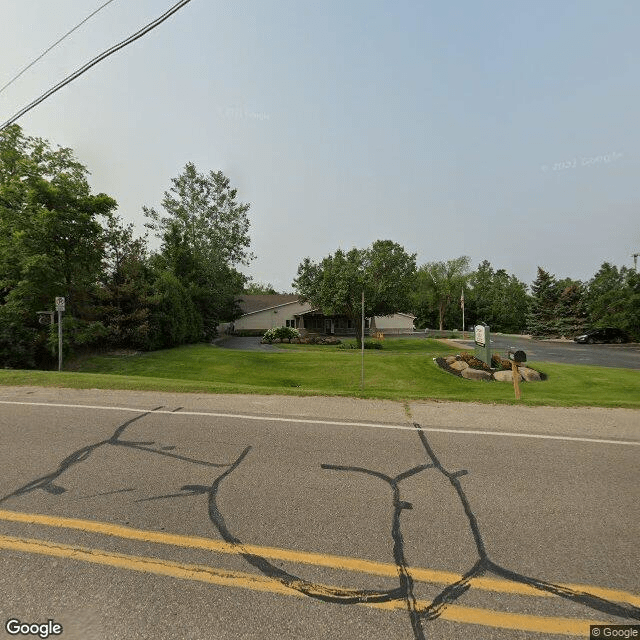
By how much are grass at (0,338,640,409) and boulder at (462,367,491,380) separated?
0.45 m

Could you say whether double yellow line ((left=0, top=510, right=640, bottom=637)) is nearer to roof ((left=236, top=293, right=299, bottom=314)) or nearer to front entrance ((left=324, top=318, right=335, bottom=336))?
roof ((left=236, top=293, right=299, bottom=314))

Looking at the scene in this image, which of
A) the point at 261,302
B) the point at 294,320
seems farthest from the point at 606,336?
the point at 261,302

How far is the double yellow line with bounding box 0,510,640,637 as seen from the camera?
6.84 ft

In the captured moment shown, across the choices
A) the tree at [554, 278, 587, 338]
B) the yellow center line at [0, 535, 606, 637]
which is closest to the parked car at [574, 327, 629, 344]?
the tree at [554, 278, 587, 338]

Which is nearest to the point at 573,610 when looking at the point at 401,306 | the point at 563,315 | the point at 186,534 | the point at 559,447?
the point at 186,534

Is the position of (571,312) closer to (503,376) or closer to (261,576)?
(503,376)

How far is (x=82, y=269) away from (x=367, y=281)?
65.0 ft

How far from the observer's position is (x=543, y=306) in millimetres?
47969

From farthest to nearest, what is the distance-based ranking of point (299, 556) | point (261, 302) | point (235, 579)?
point (261, 302) < point (299, 556) < point (235, 579)

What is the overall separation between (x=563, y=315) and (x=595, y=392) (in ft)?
131

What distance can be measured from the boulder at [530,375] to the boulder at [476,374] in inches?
57.3

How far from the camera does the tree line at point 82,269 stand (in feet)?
51.5

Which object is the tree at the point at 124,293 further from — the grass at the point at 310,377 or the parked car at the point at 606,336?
the parked car at the point at 606,336

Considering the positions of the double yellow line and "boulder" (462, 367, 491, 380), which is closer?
the double yellow line
